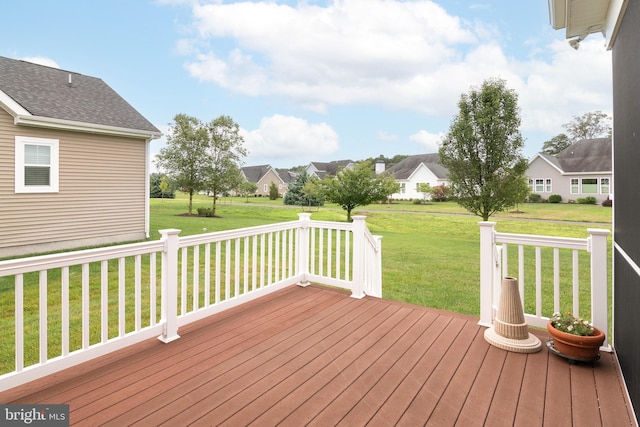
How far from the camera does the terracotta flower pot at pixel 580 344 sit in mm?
2508

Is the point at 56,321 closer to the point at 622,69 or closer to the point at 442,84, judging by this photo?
the point at 622,69

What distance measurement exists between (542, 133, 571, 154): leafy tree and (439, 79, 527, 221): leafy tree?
3461cm

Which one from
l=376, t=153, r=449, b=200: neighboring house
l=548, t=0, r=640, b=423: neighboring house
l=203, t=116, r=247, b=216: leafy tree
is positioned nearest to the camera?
l=548, t=0, r=640, b=423: neighboring house

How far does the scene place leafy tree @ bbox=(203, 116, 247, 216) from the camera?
18.5 metres

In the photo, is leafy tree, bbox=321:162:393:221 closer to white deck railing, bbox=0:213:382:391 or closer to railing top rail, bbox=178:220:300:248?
white deck railing, bbox=0:213:382:391

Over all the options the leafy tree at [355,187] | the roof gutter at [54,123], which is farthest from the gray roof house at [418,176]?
the roof gutter at [54,123]

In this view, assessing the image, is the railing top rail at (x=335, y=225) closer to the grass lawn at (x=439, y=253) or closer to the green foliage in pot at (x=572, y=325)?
the grass lawn at (x=439, y=253)

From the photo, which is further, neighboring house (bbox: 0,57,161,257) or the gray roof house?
the gray roof house

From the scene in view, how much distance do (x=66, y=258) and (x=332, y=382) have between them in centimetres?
201

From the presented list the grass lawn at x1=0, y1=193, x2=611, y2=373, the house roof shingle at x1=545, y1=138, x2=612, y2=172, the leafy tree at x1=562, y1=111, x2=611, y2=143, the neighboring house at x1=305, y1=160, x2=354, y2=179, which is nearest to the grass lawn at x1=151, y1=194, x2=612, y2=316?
the grass lawn at x1=0, y1=193, x2=611, y2=373

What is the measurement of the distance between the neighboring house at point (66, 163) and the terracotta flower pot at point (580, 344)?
985 cm

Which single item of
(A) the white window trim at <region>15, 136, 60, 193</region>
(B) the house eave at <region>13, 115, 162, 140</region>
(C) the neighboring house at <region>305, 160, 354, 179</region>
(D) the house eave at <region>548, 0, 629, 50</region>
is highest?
(C) the neighboring house at <region>305, 160, 354, 179</region>

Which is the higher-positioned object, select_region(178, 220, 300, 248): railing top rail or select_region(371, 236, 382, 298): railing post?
select_region(178, 220, 300, 248): railing top rail

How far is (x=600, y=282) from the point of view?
278 centimetres
